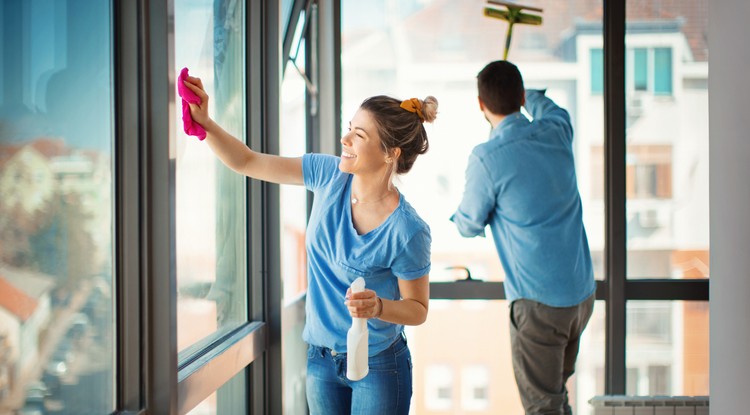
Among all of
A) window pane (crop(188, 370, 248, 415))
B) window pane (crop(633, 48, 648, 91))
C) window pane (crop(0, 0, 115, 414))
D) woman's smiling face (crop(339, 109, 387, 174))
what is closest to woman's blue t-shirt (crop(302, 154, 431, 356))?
woman's smiling face (crop(339, 109, 387, 174))

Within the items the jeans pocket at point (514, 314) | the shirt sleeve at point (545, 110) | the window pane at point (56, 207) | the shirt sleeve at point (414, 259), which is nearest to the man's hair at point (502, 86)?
the shirt sleeve at point (545, 110)

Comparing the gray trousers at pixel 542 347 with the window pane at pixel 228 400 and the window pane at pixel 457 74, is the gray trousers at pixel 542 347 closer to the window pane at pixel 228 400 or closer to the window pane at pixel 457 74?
the window pane at pixel 457 74

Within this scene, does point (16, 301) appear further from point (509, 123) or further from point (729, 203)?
point (509, 123)

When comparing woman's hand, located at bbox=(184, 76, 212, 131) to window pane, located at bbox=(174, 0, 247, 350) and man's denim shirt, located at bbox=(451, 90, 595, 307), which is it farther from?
man's denim shirt, located at bbox=(451, 90, 595, 307)

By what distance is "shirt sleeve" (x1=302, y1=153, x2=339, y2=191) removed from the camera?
197 cm

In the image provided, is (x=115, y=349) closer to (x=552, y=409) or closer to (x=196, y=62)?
(x=196, y=62)

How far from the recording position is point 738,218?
1.75 meters

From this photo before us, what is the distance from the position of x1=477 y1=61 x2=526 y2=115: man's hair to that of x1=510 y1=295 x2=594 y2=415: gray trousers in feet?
2.37

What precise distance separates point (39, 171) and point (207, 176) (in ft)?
2.95

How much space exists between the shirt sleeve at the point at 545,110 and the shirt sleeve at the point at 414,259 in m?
1.03

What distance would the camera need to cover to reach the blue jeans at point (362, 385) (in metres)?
1.86

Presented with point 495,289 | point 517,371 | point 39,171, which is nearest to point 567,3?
point 495,289

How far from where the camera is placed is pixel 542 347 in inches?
104

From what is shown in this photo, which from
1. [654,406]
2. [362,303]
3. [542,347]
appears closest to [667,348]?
[654,406]
